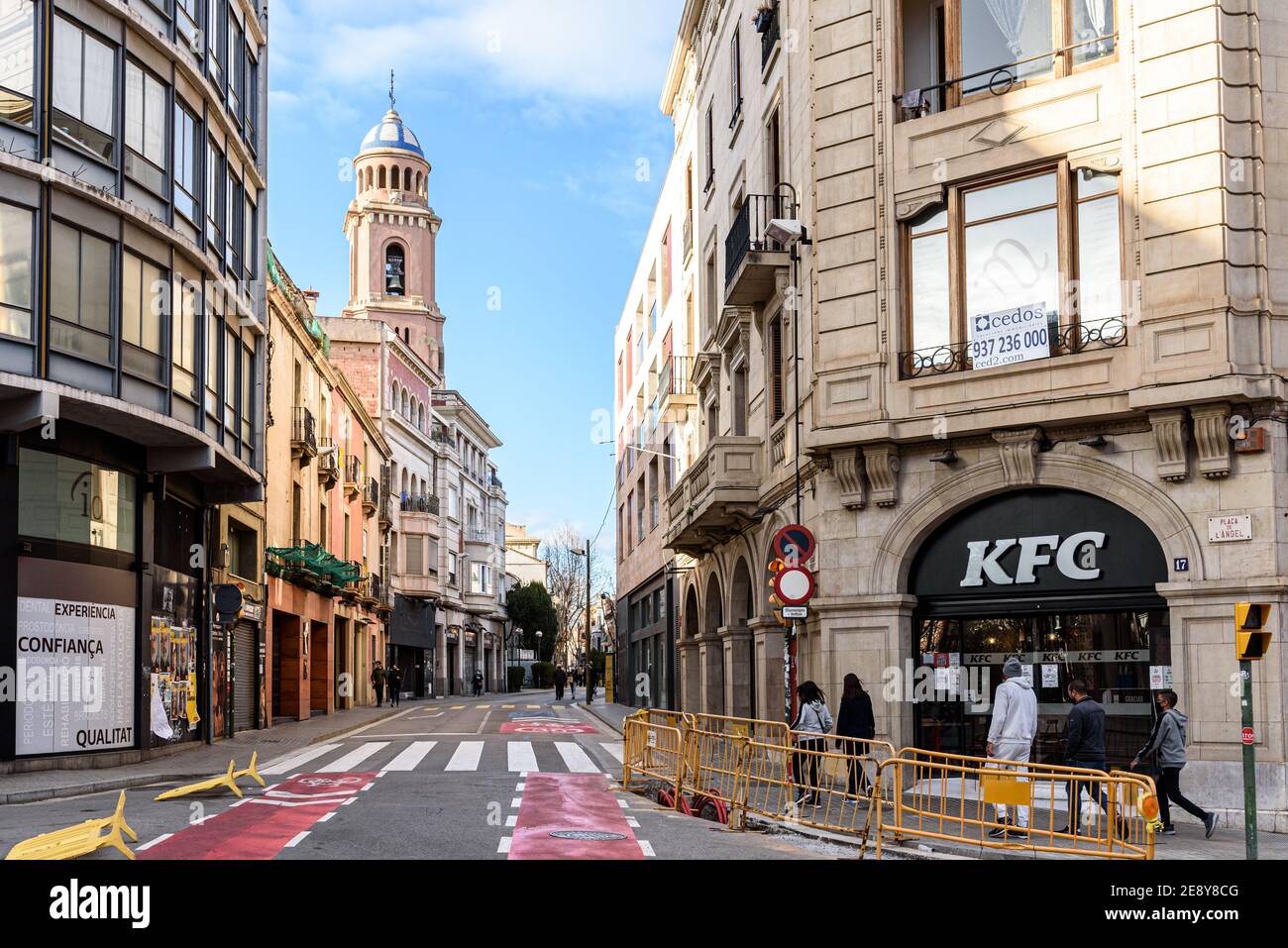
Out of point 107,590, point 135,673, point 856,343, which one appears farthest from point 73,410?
point 856,343

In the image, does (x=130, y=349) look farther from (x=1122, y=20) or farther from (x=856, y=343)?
(x=1122, y=20)

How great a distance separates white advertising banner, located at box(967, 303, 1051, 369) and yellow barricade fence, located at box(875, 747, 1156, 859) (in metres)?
6.44

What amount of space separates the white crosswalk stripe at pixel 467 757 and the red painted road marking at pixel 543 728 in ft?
17.1

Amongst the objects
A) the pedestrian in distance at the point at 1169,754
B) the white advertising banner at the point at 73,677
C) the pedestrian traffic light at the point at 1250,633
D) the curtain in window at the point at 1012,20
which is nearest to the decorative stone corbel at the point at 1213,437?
the pedestrian in distance at the point at 1169,754

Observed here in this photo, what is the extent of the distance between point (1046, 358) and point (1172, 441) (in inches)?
77.9

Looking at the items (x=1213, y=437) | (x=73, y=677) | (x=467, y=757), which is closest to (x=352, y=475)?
(x=467, y=757)

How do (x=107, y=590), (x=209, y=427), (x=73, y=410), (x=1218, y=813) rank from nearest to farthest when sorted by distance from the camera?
(x=1218, y=813) < (x=73, y=410) < (x=107, y=590) < (x=209, y=427)

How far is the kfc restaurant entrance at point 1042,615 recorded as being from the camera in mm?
17062

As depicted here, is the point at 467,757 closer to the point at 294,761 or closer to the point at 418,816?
the point at 294,761

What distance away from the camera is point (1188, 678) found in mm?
16172

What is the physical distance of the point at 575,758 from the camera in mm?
24375

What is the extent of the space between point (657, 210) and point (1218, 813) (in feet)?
113
